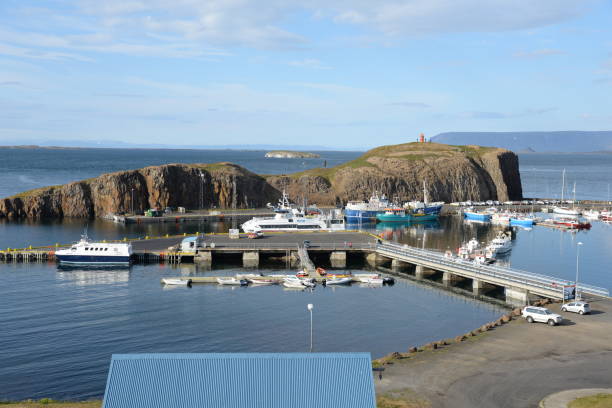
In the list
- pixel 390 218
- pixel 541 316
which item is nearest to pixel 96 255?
pixel 541 316

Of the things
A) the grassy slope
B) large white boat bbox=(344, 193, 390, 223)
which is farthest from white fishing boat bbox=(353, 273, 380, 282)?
the grassy slope

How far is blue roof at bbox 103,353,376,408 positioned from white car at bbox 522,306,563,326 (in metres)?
29.8

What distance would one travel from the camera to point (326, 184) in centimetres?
16912

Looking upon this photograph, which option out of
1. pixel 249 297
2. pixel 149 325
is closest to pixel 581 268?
pixel 249 297

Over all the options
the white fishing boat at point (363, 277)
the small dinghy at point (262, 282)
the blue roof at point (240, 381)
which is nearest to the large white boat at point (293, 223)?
the small dinghy at point (262, 282)

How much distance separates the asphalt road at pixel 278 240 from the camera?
91812 mm

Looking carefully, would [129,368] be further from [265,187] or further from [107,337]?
[265,187]

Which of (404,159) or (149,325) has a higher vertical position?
(404,159)

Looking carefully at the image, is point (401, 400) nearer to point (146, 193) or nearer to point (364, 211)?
point (364, 211)

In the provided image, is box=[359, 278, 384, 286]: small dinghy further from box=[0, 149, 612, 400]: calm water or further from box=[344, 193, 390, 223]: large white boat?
box=[344, 193, 390, 223]: large white boat

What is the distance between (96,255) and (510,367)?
197ft

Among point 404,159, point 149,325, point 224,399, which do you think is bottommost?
point 149,325

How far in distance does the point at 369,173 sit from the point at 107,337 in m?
127

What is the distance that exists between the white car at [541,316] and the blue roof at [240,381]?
29788mm
